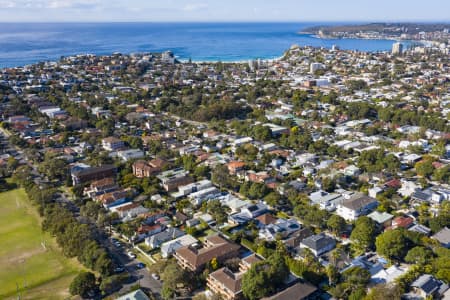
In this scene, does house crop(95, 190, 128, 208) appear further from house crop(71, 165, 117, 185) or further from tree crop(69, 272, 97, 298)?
tree crop(69, 272, 97, 298)

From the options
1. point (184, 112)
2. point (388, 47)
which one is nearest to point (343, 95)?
point (184, 112)

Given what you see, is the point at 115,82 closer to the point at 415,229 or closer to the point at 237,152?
the point at 237,152

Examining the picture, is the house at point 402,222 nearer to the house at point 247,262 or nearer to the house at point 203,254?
the house at point 247,262

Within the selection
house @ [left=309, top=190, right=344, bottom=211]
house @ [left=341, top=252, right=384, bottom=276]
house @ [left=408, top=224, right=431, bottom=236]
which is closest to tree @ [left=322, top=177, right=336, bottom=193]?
house @ [left=309, top=190, right=344, bottom=211]

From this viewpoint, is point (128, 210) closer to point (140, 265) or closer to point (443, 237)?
point (140, 265)

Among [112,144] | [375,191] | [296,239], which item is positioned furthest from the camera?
[112,144]

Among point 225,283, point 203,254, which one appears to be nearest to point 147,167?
point 203,254
